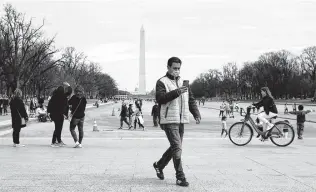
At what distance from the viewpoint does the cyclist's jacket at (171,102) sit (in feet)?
18.4

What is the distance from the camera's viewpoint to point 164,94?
5.62m

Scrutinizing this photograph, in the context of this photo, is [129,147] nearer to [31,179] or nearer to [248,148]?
[248,148]

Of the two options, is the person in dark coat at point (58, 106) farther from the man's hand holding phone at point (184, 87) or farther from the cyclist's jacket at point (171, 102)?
the man's hand holding phone at point (184, 87)

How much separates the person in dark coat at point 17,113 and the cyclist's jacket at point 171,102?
5886 millimetres

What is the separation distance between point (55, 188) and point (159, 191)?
1329 mm

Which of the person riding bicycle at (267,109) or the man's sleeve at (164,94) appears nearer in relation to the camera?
the man's sleeve at (164,94)

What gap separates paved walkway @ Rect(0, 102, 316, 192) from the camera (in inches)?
224

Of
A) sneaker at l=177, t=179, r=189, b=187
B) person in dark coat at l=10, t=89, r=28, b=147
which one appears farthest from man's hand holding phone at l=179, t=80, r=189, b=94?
person in dark coat at l=10, t=89, r=28, b=147

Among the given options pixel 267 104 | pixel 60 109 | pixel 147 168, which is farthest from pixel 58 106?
pixel 267 104

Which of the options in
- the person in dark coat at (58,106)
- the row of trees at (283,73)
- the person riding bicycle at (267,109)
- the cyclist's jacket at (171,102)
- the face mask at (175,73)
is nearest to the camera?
the cyclist's jacket at (171,102)

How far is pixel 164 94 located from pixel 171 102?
178mm

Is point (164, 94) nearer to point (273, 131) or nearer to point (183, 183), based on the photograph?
point (183, 183)

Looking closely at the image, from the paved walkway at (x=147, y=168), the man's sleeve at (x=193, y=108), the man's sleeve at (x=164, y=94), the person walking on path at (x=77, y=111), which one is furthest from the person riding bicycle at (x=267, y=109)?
the man's sleeve at (x=164, y=94)

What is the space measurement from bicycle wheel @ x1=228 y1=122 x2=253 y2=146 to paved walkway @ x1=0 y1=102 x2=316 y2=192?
0.86 ft
